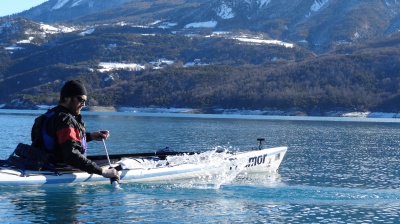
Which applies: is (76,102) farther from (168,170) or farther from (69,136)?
(168,170)

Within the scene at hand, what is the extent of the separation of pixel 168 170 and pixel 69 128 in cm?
772

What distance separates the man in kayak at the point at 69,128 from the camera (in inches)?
670

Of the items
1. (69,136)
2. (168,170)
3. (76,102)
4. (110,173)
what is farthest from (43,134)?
(168,170)

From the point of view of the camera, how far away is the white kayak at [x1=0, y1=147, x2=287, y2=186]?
20531 mm

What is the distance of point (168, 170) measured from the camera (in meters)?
24.4

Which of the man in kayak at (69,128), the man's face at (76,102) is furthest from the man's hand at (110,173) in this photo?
the man's face at (76,102)

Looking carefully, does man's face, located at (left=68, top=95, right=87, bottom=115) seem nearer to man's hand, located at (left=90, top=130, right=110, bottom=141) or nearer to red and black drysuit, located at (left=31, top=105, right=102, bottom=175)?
red and black drysuit, located at (left=31, top=105, right=102, bottom=175)

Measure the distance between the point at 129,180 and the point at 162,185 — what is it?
1.36m

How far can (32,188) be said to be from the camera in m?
20.8

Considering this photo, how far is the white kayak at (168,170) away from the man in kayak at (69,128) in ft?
9.34

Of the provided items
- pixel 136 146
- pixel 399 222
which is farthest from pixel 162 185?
pixel 136 146

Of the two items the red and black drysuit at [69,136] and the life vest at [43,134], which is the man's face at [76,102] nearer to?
the red and black drysuit at [69,136]

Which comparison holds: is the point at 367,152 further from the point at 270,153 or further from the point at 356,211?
the point at 356,211

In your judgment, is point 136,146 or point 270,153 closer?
point 270,153
